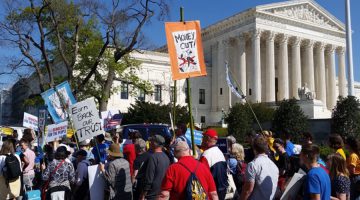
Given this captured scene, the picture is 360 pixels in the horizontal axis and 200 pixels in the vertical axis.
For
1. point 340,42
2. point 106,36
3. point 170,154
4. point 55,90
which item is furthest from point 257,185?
point 340,42

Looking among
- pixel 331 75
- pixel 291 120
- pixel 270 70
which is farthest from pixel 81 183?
pixel 331 75

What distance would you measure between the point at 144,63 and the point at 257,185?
53241mm

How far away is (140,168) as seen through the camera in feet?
22.2

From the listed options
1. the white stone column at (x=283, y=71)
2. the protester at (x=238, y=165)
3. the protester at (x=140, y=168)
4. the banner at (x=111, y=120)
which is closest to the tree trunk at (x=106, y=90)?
the banner at (x=111, y=120)

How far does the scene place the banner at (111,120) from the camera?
735 inches

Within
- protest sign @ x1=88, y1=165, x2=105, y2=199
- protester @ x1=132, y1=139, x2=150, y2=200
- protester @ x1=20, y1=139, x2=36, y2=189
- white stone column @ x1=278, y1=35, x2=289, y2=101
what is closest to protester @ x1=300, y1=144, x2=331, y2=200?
protester @ x1=132, y1=139, x2=150, y2=200

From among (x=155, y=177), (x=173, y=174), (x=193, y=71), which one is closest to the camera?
(x=173, y=174)

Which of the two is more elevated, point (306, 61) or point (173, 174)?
point (306, 61)

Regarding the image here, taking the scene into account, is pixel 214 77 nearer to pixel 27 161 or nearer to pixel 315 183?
Result: pixel 27 161

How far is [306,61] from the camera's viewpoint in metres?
61.9

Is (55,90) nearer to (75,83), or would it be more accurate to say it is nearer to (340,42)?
(75,83)

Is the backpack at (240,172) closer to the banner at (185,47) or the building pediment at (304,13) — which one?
the banner at (185,47)

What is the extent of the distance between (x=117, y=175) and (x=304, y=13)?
59.4 metres

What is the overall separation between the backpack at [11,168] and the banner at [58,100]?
2563 millimetres
